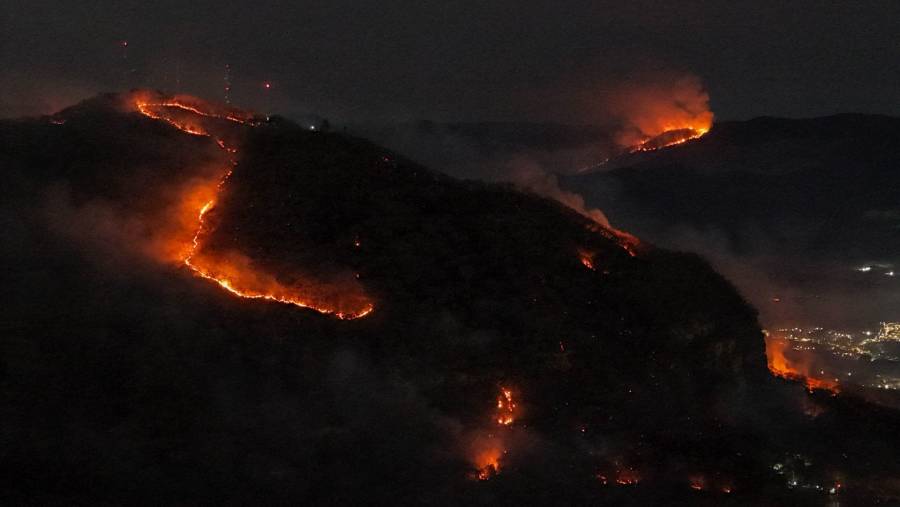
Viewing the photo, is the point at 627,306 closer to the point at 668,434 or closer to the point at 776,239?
the point at 668,434

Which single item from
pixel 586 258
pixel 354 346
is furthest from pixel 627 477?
pixel 586 258

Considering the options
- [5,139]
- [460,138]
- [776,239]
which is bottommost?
[460,138]

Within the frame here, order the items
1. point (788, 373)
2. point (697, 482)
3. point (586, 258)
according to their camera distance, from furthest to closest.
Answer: point (788, 373) → point (586, 258) → point (697, 482)

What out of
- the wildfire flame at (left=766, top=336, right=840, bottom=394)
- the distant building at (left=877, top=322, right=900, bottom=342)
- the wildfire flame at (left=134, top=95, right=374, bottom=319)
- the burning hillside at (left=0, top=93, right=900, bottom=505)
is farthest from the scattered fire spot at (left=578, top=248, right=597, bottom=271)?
the distant building at (left=877, top=322, right=900, bottom=342)

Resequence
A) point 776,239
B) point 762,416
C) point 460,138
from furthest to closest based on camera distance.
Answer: point 460,138
point 776,239
point 762,416

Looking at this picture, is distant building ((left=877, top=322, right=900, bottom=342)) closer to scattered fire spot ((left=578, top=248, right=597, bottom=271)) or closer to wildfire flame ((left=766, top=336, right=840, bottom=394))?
wildfire flame ((left=766, top=336, right=840, bottom=394))

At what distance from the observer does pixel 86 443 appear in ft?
61.0

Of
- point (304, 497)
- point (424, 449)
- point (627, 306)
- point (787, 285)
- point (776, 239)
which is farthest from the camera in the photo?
point (776, 239)

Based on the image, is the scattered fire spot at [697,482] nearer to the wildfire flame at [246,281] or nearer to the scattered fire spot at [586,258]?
the scattered fire spot at [586,258]

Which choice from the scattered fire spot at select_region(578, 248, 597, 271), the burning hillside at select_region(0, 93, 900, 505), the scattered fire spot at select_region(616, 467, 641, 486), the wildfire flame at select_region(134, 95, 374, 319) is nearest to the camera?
the burning hillside at select_region(0, 93, 900, 505)

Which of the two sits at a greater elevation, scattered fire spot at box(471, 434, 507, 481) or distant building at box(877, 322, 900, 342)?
scattered fire spot at box(471, 434, 507, 481)

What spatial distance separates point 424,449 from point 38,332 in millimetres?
10437

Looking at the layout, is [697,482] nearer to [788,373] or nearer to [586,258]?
[586,258]

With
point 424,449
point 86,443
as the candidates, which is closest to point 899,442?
point 424,449
